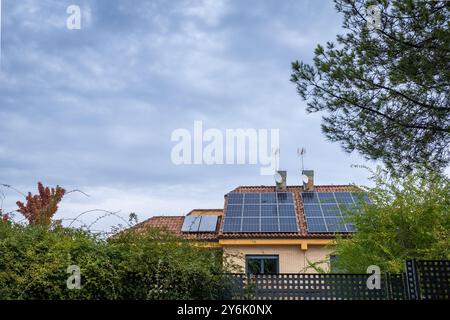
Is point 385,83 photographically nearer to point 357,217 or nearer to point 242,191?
point 357,217

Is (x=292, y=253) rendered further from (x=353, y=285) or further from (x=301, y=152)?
(x=353, y=285)

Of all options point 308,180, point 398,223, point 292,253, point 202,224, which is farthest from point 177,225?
point 398,223

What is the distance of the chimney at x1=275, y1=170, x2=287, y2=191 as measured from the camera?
56.3ft

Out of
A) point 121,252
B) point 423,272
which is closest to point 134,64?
point 121,252

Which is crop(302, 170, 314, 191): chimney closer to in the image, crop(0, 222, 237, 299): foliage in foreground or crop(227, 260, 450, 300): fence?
crop(227, 260, 450, 300): fence

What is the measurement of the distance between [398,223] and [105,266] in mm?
5620

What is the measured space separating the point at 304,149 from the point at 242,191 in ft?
9.31

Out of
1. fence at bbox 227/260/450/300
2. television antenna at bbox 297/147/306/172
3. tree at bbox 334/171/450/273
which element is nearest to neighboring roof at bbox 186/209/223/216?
television antenna at bbox 297/147/306/172

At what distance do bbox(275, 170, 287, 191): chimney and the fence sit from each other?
11104 millimetres

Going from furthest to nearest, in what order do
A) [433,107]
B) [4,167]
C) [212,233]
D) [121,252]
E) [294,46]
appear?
1. [212,233]
2. [294,46]
3. [4,167]
4. [433,107]
5. [121,252]

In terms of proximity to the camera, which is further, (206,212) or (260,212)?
(206,212)

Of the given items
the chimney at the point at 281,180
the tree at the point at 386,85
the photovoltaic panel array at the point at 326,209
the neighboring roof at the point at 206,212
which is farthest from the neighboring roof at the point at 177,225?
the tree at the point at 386,85

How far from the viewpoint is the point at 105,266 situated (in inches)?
216

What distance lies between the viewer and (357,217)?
9117mm
